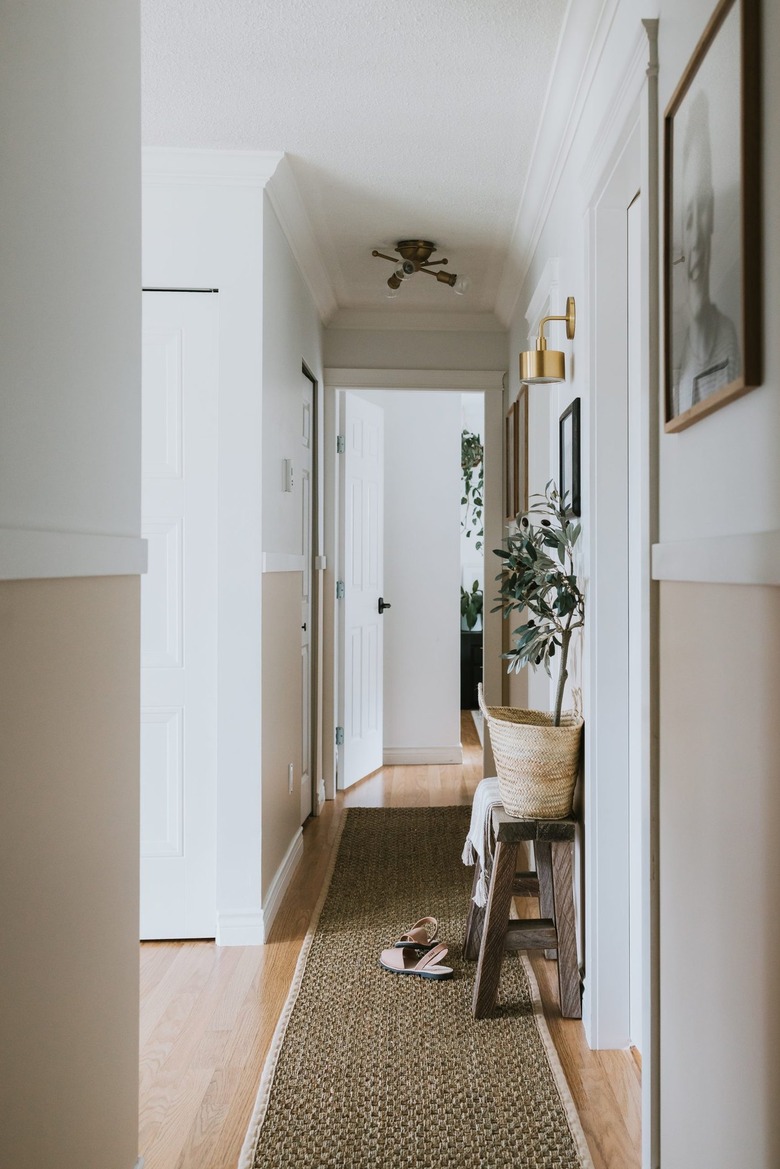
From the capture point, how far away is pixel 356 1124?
1.87 m

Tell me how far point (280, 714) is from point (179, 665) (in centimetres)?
51

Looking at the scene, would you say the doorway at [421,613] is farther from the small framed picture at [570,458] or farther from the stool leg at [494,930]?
the stool leg at [494,930]

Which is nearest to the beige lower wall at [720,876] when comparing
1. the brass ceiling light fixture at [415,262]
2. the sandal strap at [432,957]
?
the sandal strap at [432,957]

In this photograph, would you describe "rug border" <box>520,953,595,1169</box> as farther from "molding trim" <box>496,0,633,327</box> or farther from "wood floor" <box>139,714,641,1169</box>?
"molding trim" <box>496,0,633,327</box>

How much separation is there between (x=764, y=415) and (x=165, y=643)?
2.25m

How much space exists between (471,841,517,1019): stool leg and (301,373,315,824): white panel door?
1.83 m

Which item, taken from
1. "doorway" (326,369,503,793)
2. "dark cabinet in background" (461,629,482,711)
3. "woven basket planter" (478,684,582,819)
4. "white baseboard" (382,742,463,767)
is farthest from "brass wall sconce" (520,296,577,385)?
"dark cabinet in background" (461,629,482,711)

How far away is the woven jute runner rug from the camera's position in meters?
1.79

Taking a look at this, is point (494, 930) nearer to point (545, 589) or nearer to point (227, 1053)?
point (227, 1053)

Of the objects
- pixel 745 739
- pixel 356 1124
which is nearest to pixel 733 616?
pixel 745 739

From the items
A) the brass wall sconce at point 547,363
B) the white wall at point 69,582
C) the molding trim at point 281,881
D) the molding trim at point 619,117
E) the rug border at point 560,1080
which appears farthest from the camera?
the molding trim at point 281,881

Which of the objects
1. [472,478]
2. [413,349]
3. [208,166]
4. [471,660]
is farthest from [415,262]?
[471,660]

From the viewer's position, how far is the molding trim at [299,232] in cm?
297

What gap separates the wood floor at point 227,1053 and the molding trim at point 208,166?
2422mm
